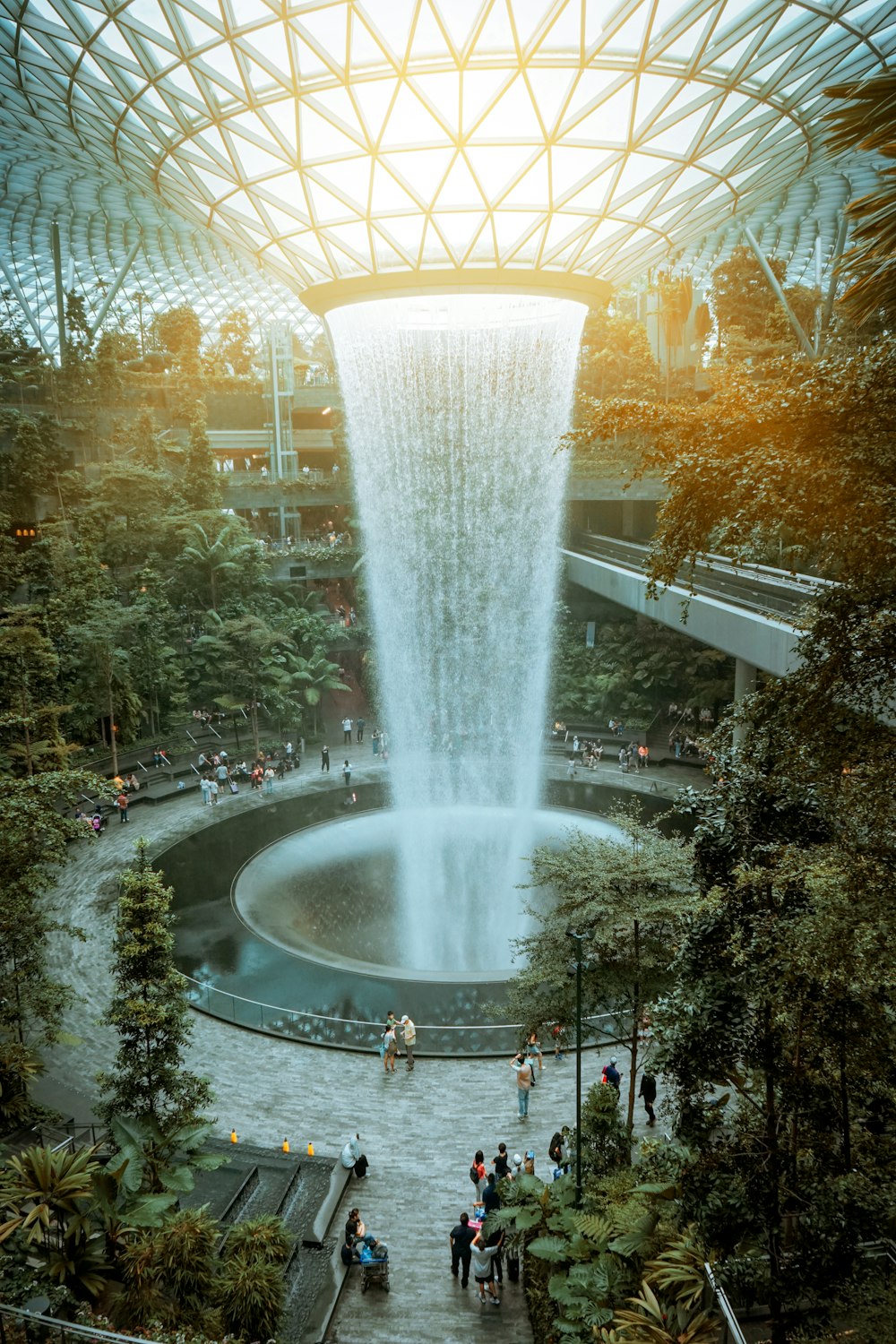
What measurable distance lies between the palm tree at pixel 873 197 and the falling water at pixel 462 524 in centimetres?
2464

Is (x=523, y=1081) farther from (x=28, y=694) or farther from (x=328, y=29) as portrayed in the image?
(x=328, y=29)

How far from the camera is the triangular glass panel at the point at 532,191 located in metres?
21.9

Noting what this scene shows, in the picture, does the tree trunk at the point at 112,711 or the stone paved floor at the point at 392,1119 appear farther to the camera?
the tree trunk at the point at 112,711

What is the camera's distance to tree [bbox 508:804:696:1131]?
41.1ft

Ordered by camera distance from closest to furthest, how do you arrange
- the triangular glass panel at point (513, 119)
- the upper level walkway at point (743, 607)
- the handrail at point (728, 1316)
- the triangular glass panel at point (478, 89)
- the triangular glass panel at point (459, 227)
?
the handrail at point (728, 1316) < the triangular glass panel at point (478, 89) < the triangular glass panel at point (513, 119) < the upper level walkway at point (743, 607) < the triangular glass panel at point (459, 227)

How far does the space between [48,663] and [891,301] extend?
2547cm

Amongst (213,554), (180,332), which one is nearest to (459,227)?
(213,554)

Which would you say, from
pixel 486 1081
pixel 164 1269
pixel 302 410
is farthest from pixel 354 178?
pixel 302 410

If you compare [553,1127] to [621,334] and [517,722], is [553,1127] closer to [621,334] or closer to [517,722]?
[517,722]

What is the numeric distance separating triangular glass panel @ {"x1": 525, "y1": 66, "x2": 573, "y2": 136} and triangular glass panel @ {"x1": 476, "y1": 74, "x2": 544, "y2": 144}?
0.17 meters

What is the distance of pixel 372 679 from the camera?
4116 cm

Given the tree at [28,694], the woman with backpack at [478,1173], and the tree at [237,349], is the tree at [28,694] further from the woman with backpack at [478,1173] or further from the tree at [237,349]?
the tree at [237,349]

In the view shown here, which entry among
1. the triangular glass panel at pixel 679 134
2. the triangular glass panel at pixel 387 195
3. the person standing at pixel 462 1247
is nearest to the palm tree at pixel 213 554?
the triangular glass panel at pixel 387 195

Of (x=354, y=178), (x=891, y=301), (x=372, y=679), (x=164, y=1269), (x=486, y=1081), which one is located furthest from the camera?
(x=372, y=679)
